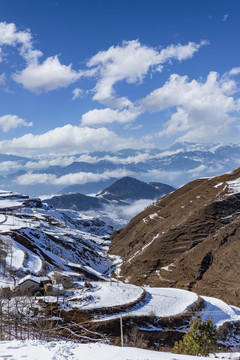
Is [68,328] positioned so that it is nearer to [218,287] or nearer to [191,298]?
[191,298]

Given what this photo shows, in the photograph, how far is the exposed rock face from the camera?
296 feet

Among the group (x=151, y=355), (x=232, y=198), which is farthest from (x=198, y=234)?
(x=151, y=355)

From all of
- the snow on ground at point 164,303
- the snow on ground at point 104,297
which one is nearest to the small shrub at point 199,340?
the snow on ground at point 164,303

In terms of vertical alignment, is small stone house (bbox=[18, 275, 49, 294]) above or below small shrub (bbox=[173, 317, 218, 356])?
below

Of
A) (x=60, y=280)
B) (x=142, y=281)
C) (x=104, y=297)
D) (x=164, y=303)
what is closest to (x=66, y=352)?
(x=104, y=297)

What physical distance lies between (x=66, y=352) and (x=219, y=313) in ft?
160

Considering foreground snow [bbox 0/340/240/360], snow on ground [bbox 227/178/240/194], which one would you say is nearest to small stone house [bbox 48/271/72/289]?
foreground snow [bbox 0/340/240/360]

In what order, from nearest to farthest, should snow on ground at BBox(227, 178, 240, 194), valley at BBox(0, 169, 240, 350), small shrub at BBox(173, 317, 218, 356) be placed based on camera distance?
small shrub at BBox(173, 317, 218, 356), valley at BBox(0, 169, 240, 350), snow on ground at BBox(227, 178, 240, 194)

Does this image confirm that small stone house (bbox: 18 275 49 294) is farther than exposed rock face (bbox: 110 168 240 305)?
No

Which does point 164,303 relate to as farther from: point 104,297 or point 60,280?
point 60,280

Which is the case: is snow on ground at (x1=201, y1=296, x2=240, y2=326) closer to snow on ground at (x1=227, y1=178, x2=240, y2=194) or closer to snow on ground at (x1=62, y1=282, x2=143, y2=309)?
snow on ground at (x1=62, y1=282, x2=143, y2=309)

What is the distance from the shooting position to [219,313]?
56.9 meters

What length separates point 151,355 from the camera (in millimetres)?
17484

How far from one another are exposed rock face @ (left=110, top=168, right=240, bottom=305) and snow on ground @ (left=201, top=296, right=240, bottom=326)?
18.0 meters
